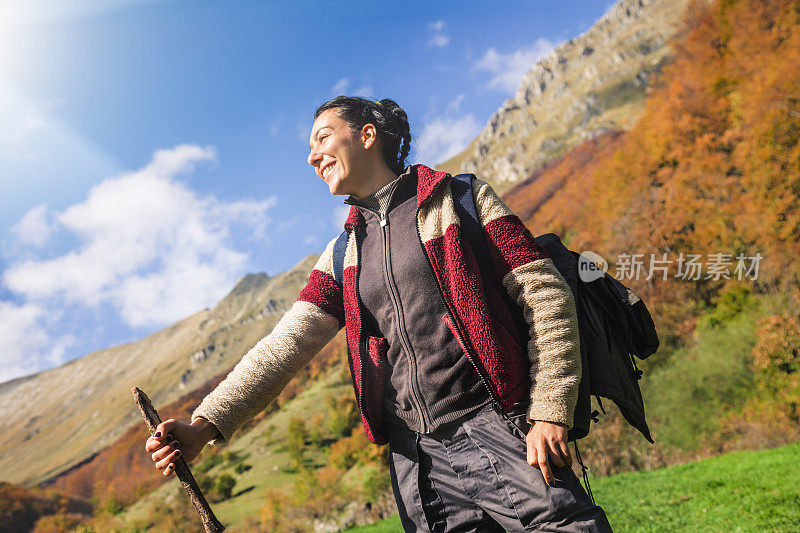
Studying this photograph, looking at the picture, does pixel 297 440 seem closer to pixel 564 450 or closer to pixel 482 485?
pixel 482 485

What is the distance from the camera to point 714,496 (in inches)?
443

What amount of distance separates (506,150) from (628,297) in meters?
168

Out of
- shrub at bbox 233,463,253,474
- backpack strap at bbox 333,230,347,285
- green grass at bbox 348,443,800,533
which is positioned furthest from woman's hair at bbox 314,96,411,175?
shrub at bbox 233,463,253,474

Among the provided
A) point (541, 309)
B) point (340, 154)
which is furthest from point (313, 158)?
point (541, 309)

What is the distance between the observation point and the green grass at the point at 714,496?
8328mm

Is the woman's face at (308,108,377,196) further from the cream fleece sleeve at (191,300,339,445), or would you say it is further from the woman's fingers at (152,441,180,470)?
the woman's fingers at (152,441,180,470)

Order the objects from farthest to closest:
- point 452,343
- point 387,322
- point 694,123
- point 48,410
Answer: point 48,410 → point 694,123 → point 387,322 → point 452,343

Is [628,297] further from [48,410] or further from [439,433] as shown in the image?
[48,410]

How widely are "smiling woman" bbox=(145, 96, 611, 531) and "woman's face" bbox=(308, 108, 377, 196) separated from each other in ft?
0.48

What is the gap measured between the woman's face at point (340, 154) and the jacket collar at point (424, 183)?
15cm

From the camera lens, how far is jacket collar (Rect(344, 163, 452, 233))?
1.81 metres

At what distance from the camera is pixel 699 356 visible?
2673 cm

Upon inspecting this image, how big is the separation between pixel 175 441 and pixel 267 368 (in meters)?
0.40

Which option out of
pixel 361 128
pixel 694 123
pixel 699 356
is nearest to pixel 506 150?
pixel 694 123
